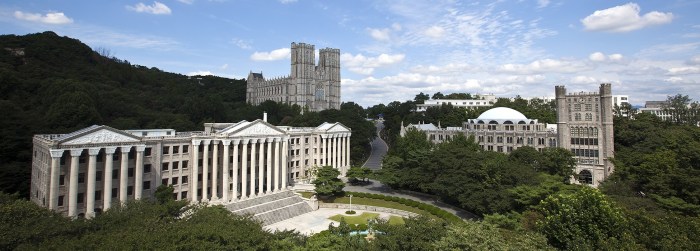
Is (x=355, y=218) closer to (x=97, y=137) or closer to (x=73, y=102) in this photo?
(x=97, y=137)

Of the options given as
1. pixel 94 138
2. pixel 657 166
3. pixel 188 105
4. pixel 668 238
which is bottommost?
pixel 668 238

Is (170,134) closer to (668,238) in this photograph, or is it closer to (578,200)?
(578,200)

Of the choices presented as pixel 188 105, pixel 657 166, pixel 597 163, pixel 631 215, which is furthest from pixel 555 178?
pixel 188 105

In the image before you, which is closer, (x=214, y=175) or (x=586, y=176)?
(x=214, y=175)

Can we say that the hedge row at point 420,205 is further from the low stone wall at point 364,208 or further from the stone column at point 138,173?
the stone column at point 138,173

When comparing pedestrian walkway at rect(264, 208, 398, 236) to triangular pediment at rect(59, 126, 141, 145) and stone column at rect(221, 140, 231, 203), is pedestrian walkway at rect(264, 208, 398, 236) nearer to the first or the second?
stone column at rect(221, 140, 231, 203)

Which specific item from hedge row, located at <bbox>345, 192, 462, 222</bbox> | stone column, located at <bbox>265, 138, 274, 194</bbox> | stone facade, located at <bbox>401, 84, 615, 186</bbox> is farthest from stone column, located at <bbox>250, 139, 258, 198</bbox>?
stone facade, located at <bbox>401, 84, 615, 186</bbox>

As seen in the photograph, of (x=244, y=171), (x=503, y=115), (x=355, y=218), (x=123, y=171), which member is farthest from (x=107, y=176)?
(x=503, y=115)

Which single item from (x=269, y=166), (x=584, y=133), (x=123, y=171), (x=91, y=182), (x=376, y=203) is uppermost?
(x=584, y=133)
